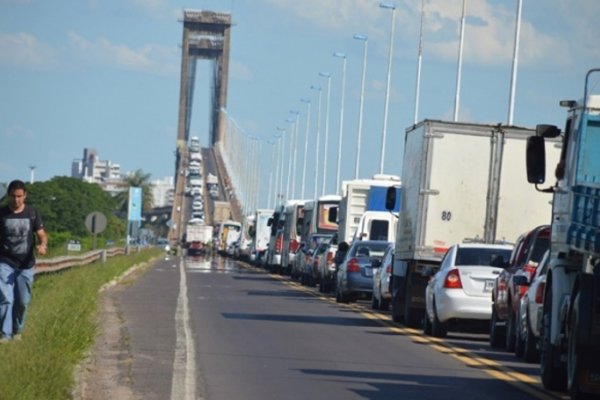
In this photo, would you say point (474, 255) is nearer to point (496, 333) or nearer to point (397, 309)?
point (496, 333)

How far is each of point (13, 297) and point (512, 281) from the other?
673 centimetres

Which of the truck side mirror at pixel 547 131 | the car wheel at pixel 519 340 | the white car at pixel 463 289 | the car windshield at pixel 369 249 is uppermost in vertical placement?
the truck side mirror at pixel 547 131

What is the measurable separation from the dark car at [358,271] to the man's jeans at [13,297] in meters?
19.1

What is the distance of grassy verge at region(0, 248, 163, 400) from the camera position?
13763 mm

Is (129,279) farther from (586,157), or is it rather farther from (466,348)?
(586,157)

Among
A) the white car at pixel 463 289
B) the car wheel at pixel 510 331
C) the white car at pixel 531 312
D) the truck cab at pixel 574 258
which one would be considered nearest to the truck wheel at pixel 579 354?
the truck cab at pixel 574 258

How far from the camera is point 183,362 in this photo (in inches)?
764

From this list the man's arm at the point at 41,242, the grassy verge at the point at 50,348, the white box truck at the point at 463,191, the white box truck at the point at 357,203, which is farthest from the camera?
the white box truck at the point at 357,203

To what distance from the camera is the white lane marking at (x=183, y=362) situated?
1605cm

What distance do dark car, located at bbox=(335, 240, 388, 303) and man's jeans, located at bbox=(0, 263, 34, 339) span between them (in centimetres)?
1911

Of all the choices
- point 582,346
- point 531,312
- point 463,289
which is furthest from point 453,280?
point 582,346

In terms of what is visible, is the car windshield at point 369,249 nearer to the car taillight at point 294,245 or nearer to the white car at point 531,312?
the white car at point 531,312

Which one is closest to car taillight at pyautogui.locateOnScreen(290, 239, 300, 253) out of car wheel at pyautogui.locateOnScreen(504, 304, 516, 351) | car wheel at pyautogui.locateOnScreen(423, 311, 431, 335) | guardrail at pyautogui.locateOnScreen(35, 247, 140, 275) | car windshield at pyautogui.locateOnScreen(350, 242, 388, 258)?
guardrail at pyautogui.locateOnScreen(35, 247, 140, 275)

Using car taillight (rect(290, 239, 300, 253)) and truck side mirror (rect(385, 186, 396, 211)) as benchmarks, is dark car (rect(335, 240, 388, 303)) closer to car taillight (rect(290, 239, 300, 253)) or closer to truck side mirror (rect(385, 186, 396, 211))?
truck side mirror (rect(385, 186, 396, 211))
